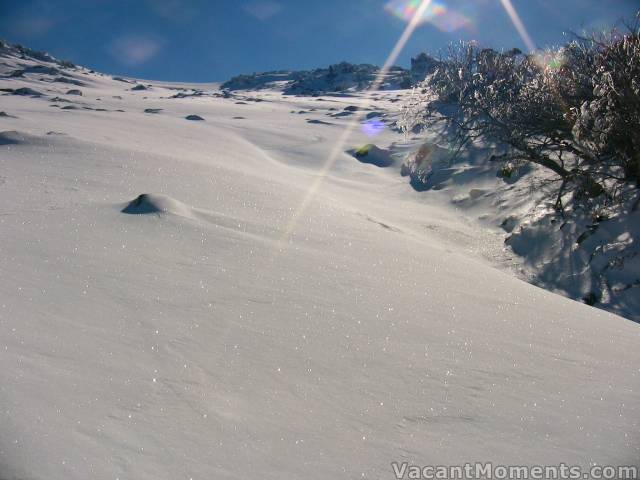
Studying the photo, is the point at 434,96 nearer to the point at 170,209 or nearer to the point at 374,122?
the point at 374,122

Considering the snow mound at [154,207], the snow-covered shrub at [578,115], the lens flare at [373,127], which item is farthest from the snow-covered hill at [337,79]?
the snow mound at [154,207]

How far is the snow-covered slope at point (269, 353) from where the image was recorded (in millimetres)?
1121

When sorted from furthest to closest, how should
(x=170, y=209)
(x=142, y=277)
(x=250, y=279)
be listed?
1. (x=170, y=209)
2. (x=250, y=279)
3. (x=142, y=277)

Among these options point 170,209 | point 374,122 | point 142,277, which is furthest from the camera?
point 374,122

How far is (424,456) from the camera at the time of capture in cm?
118

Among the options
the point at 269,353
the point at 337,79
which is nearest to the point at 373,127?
the point at 269,353

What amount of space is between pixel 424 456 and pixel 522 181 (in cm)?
620

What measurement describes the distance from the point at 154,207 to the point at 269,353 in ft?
5.69

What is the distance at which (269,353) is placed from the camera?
155cm

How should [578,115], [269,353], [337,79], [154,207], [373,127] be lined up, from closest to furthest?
[269,353], [154,207], [578,115], [373,127], [337,79]

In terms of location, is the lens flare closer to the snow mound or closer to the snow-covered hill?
the snow mound

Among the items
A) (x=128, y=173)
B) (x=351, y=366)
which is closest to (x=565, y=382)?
(x=351, y=366)

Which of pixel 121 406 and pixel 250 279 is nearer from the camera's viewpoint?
pixel 121 406

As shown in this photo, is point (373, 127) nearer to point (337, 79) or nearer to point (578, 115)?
point (578, 115)
